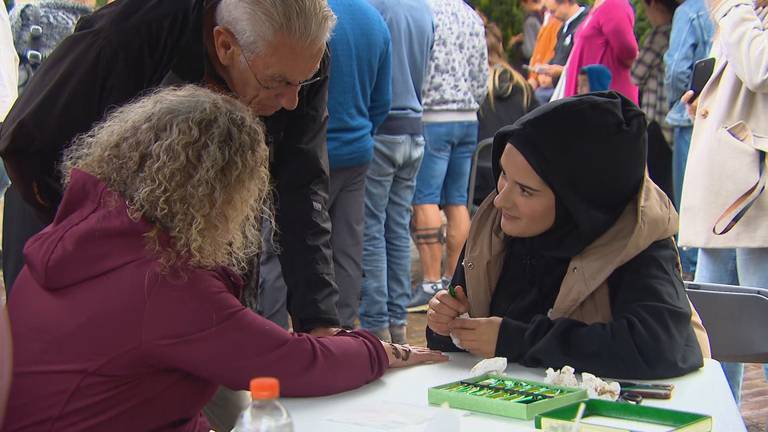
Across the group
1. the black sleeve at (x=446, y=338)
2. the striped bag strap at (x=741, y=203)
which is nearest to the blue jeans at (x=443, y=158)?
the striped bag strap at (x=741, y=203)

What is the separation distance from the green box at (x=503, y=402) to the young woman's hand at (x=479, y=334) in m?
0.29

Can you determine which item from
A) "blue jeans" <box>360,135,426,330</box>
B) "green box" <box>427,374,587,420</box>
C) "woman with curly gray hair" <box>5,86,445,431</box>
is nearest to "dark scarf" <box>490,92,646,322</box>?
"green box" <box>427,374,587,420</box>

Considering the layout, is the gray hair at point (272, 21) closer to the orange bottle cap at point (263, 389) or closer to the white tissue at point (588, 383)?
the white tissue at point (588, 383)

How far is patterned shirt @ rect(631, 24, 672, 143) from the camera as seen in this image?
268 inches

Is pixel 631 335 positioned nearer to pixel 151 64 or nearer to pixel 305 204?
pixel 305 204

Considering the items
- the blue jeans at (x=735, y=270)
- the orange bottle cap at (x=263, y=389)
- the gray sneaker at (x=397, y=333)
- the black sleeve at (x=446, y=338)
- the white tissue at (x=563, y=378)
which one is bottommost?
the gray sneaker at (x=397, y=333)

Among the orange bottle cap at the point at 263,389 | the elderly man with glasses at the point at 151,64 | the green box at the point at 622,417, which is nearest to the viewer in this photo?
the orange bottle cap at the point at 263,389

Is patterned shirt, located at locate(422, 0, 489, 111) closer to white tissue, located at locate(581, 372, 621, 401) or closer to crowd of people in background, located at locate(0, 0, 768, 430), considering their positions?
crowd of people in background, located at locate(0, 0, 768, 430)

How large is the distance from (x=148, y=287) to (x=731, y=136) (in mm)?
2510

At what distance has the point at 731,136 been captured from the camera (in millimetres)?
3643

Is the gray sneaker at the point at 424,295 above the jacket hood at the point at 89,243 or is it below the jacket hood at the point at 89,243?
below

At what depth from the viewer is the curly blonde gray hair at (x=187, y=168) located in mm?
1898

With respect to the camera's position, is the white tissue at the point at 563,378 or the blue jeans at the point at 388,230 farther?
the blue jeans at the point at 388,230

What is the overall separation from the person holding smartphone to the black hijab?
4.12ft
